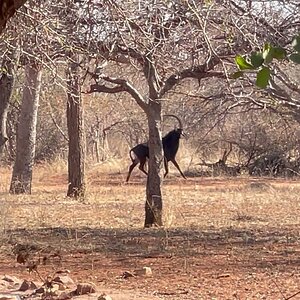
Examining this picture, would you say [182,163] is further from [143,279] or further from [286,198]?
[143,279]

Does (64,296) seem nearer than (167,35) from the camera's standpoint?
Yes

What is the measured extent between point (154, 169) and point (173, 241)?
159cm

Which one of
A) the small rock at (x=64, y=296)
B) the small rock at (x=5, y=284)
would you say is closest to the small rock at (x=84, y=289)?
the small rock at (x=64, y=296)

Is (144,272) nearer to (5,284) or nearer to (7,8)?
(5,284)

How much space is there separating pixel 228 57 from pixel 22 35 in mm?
3486

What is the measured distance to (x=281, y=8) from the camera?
985 centimetres

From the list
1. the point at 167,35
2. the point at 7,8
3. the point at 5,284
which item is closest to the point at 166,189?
the point at 167,35

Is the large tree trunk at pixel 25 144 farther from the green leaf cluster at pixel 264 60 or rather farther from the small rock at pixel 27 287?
the green leaf cluster at pixel 264 60

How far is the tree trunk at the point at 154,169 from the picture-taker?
41.0 ft

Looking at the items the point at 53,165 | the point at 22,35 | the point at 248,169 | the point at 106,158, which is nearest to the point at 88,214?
the point at 22,35

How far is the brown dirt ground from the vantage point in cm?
845

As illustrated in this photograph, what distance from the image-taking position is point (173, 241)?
11594 mm

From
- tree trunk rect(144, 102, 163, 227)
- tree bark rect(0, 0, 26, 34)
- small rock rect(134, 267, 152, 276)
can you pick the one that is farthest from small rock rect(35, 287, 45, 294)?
tree trunk rect(144, 102, 163, 227)

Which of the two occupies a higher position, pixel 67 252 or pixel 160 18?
pixel 160 18
